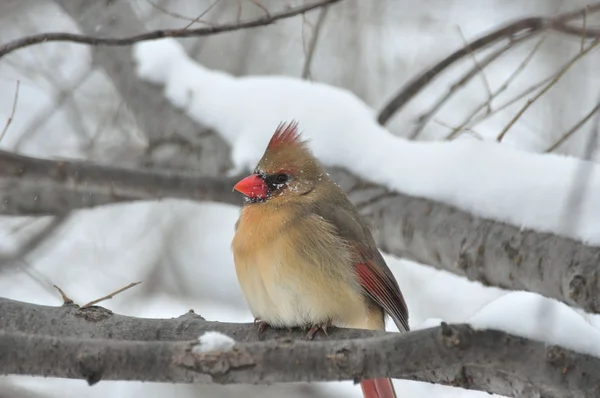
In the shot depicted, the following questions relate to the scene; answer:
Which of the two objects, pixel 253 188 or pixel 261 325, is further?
pixel 253 188

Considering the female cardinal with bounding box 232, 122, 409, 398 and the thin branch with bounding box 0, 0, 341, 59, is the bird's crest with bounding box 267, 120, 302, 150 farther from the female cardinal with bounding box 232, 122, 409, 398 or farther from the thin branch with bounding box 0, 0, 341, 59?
the thin branch with bounding box 0, 0, 341, 59

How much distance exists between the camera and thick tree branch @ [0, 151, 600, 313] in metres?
2.61

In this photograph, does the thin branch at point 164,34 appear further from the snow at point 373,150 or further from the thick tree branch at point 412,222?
the snow at point 373,150

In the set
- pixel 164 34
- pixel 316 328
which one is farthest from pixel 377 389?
pixel 164 34

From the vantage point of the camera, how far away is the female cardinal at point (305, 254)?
2975 millimetres

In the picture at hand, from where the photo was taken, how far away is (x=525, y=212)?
2.97 m

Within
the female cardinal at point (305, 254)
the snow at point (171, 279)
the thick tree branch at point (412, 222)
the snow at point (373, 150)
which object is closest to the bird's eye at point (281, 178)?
the female cardinal at point (305, 254)

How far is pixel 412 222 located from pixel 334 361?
62.2 inches

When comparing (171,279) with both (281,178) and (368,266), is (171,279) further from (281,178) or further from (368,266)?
(368,266)

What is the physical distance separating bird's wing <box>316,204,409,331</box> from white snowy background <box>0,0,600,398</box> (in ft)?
1.26

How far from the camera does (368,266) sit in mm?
3209

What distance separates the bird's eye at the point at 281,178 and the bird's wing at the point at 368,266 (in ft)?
Result: 0.74

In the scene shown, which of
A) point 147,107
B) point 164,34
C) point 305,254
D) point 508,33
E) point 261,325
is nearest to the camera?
point 164,34

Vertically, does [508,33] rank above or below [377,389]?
above
